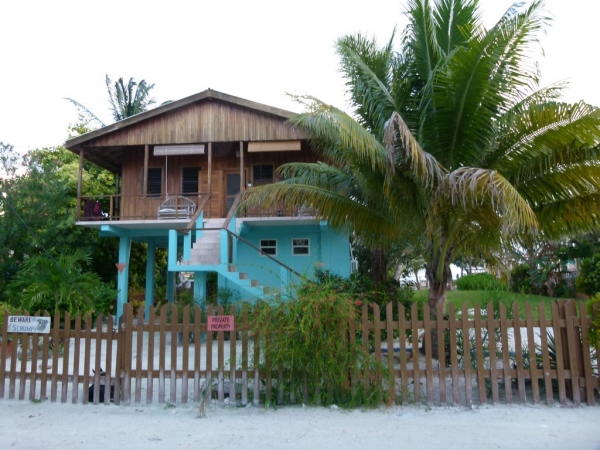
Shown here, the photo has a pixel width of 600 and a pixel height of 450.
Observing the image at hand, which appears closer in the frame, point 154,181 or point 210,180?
point 210,180

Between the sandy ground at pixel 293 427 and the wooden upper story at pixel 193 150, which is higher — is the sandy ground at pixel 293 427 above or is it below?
below

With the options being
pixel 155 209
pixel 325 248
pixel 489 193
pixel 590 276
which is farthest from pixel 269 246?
pixel 590 276

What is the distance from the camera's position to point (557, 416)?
528 cm

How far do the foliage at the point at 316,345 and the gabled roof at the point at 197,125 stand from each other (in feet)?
32.6

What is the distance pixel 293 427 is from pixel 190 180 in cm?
1285

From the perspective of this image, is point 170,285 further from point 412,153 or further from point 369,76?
point 412,153

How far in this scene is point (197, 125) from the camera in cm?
1523

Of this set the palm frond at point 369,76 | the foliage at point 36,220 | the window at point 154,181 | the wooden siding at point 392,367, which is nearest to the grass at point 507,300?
the wooden siding at point 392,367

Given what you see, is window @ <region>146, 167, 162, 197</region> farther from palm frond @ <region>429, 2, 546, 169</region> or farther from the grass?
palm frond @ <region>429, 2, 546, 169</region>

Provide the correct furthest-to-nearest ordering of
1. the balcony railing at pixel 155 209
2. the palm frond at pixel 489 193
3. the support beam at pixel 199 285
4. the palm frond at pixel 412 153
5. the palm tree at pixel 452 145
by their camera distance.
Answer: the balcony railing at pixel 155 209 < the support beam at pixel 199 285 < the palm tree at pixel 452 145 < the palm frond at pixel 412 153 < the palm frond at pixel 489 193

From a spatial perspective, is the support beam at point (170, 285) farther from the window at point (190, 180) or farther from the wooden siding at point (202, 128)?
the wooden siding at point (202, 128)

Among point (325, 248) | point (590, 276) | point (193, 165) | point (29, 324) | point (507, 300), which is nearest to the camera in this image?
point (29, 324)

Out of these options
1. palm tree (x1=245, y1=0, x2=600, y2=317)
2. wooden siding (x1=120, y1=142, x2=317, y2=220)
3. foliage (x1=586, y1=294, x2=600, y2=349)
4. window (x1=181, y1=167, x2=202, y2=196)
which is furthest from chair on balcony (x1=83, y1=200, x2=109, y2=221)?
foliage (x1=586, y1=294, x2=600, y2=349)

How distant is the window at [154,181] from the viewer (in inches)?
653
